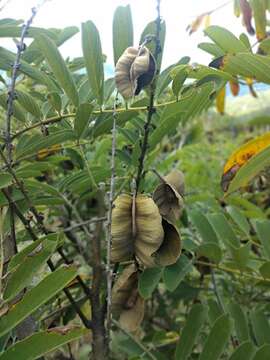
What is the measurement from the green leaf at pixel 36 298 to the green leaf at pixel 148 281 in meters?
0.19

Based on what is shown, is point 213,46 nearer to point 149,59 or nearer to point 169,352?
point 149,59

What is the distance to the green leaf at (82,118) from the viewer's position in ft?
2.18

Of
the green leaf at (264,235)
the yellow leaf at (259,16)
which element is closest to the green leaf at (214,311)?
the green leaf at (264,235)

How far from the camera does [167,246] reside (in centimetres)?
62

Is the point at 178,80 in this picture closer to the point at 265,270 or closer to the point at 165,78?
the point at 165,78

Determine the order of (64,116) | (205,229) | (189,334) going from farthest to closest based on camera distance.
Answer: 1. (205,229)
2. (189,334)
3. (64,116)

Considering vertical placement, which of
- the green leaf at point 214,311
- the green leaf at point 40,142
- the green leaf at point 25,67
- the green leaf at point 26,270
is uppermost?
the green leaf at point 25,67

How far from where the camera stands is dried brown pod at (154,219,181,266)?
0.61m

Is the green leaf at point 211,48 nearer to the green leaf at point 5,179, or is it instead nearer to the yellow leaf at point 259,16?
the yellow leaf at point 259,16

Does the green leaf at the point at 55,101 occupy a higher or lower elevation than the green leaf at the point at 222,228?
higher

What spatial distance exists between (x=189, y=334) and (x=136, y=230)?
0.91 feet

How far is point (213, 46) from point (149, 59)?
0.24 m

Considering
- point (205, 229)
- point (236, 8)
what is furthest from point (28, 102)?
point (236, 8)

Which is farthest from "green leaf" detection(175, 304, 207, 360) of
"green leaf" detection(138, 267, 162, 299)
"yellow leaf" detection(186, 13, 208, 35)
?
"yellow leaf" detection(186, 13, 208, 35)
